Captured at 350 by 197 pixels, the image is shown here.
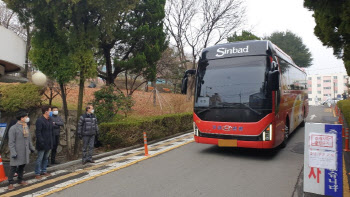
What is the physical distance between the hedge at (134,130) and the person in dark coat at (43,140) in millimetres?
2791

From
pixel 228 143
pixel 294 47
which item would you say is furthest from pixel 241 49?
pixel 294 47

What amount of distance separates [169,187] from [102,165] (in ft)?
9.03

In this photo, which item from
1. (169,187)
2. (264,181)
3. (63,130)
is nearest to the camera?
(169,187)

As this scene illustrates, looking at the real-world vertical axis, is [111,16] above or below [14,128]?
above

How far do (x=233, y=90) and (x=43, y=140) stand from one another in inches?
208

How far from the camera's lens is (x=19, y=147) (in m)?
5.56

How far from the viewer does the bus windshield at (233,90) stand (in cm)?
706

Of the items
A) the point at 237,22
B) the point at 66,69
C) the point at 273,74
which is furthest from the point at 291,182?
the point at 237,22

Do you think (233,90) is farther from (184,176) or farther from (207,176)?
(184,176)

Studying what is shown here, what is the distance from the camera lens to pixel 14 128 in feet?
18.3

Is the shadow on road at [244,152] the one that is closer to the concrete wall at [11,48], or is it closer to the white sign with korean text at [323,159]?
the white sign with korean text at [323,159]

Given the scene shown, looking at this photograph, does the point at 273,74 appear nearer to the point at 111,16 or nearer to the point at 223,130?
the point at 223,130

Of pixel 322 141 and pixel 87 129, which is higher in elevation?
pixel 322 141

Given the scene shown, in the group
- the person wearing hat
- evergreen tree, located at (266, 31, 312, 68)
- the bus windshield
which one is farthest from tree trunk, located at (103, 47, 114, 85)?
evergreen tree, located at (266, 31, 312, 68)
